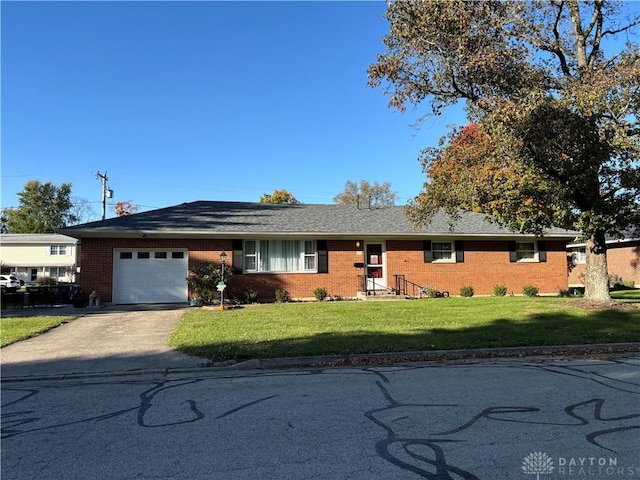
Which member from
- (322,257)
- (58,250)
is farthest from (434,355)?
(58,250)

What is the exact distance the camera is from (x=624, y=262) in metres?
34.2

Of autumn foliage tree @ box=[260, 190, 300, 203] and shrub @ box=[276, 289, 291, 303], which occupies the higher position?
autumn foliage tree @ box=[260, 190, 300, 203]

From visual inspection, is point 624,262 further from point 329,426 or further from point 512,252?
point 329,426

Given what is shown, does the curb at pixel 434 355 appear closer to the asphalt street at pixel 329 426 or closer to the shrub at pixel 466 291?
the asphalt street at pixel 329 426

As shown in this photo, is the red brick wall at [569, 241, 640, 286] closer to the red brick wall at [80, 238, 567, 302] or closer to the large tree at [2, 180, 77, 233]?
the red brick wall at [80, 238, 567, 302]

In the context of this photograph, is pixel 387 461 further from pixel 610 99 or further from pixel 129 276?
pixel 129 276

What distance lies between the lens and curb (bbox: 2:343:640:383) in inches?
323

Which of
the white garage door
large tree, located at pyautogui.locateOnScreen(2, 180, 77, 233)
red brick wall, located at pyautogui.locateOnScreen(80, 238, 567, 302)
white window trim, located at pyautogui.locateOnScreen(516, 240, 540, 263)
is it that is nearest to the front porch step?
red brick wall, located at pyautogui.locateOnScreen(80, 238, 567, 302)

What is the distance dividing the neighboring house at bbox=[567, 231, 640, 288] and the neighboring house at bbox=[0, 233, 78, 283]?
4650 centimetres

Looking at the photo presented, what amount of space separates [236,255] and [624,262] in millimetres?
28096

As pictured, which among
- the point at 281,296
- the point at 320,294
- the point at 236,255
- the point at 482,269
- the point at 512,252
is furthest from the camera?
the point at 512,252

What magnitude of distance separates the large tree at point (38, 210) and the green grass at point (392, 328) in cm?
6262

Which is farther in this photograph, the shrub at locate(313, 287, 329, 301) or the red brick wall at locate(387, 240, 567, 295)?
the red brick wall at locate(387, 240, 567, 295)

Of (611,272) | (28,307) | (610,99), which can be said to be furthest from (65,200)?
(610,99)
